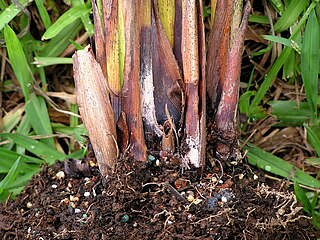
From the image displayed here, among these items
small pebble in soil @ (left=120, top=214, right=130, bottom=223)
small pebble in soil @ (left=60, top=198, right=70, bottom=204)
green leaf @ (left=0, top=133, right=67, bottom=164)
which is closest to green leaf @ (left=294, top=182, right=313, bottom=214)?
small pebble in soil @ (left=120, top=214, right=130, bottom=223)

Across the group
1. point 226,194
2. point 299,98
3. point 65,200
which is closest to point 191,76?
point 226,194

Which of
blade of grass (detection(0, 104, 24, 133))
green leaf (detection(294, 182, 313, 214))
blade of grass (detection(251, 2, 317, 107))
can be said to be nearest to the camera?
green leaf (detection(294, 182, 313, 214))

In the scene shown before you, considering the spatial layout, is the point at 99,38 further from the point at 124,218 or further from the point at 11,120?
the point at 11,120

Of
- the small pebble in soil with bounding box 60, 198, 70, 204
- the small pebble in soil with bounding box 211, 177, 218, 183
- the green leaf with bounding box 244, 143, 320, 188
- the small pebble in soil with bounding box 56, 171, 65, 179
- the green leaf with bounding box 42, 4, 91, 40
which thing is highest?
the green leaf with bounding box 42, 4, 91, 40

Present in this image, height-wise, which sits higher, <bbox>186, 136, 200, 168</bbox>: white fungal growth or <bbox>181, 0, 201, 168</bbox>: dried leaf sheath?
<bbox>181, 0, 201, 168</bbox>: dried leaf sheath

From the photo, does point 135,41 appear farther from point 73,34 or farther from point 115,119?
point 73,34

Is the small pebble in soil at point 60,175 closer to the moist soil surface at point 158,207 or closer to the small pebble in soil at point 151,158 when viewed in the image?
the moist soil surface at point 158,207

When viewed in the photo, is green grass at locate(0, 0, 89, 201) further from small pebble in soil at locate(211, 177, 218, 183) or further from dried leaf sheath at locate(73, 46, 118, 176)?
small pebble in soil at locate(211, 177, 218, 183)
